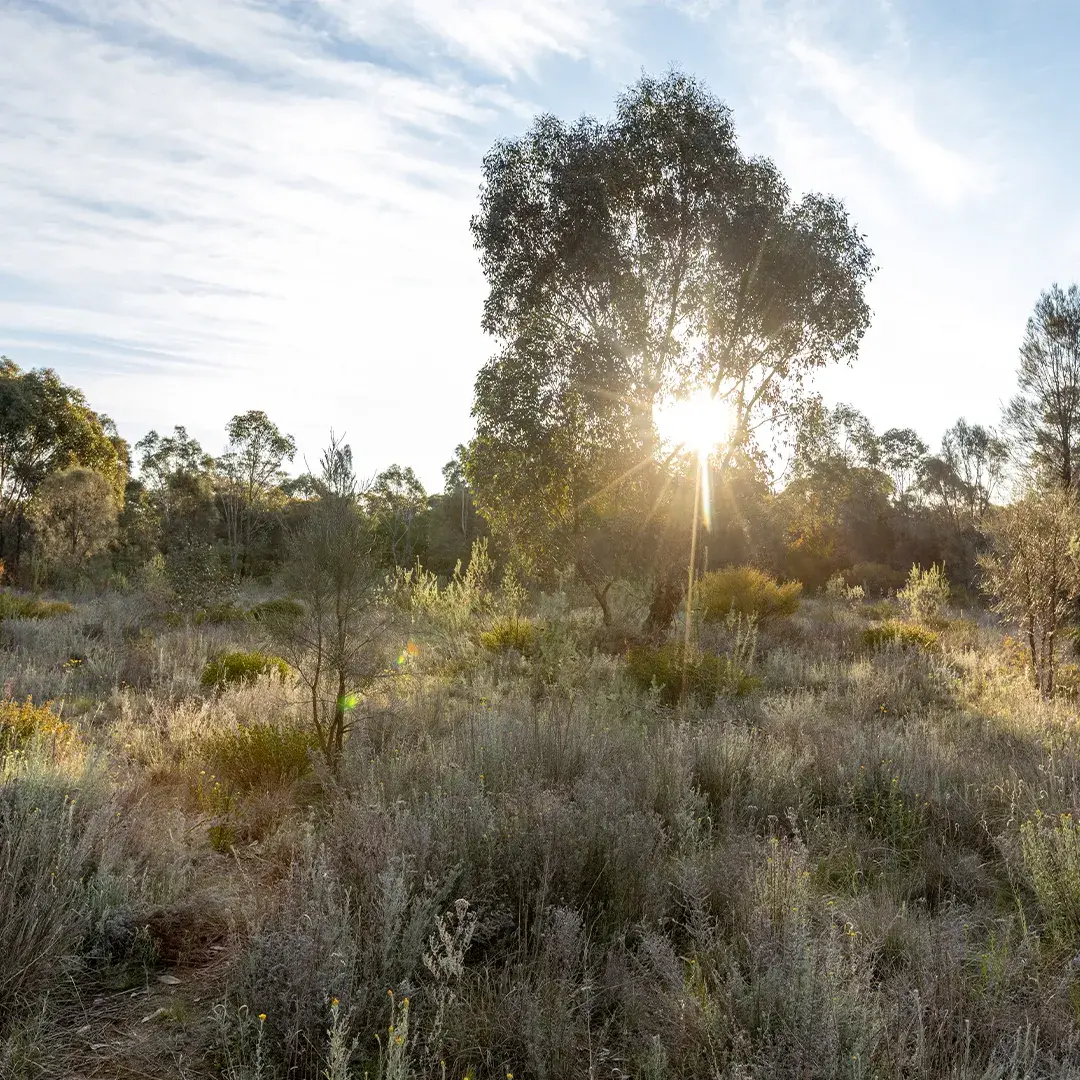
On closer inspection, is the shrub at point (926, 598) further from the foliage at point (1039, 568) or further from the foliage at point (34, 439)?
the foliage at point (34, 439)

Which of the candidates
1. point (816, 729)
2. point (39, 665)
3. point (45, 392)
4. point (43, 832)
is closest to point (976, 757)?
point (816, 729)

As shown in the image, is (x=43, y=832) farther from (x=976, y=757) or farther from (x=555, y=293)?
(x=555, y=293)

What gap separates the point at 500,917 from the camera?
10.2 feet

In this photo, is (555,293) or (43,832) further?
(555,293)

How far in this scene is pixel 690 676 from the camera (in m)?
8.38

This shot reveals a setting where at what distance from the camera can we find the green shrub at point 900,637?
11.7 metres

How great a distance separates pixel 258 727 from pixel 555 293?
825 centimetres

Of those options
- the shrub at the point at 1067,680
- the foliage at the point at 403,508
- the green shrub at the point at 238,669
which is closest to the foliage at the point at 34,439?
the foliage at the point at 403,508

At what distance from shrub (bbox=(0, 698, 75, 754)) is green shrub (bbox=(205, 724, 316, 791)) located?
92cm

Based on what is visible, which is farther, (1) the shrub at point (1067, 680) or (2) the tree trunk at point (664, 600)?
(2) the tree trunk at point (664, 600)

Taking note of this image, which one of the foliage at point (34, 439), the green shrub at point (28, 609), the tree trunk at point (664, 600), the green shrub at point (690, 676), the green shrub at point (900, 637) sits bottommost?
the green shrub at point (28, 609)

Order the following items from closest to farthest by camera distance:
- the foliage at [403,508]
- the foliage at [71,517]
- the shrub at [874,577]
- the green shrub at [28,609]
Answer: the green shrub at [28,609]
the foliage at [71,517]
the shrub at [874,577]
the foliage at [403,508]

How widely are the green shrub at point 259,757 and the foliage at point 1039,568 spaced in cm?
773

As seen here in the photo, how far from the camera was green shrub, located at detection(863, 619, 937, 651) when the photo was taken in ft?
38.3
